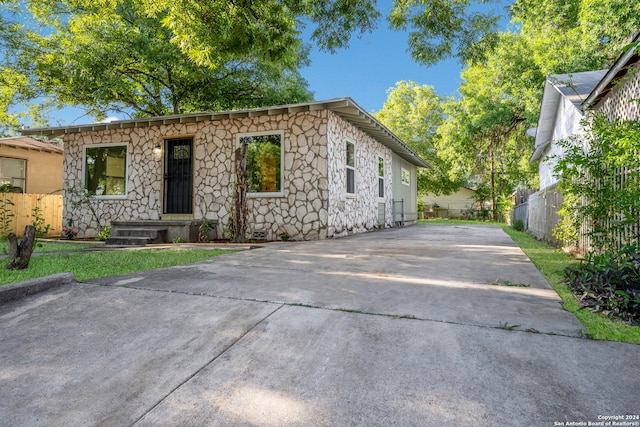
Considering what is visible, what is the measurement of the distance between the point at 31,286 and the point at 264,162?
5.84 m

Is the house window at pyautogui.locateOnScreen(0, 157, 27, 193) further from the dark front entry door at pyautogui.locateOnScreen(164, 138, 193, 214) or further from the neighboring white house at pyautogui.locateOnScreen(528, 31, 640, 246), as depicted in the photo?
the neighboring white house at pyautogui.locateOnScreen(528, 31, 640, 246)

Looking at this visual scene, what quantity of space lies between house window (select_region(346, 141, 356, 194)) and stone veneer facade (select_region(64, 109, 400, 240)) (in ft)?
0.65

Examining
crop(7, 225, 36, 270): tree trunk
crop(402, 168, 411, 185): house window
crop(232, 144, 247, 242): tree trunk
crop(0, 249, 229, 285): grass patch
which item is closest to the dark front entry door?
crop(232, 144, 247, 242): tree trunk

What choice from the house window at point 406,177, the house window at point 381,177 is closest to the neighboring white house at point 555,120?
the house window at point 381,177

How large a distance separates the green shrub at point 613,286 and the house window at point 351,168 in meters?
6.58

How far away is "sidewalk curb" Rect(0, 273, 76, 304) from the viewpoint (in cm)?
267

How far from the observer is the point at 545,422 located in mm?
1228

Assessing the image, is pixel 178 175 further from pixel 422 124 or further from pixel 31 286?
pixel 422 124

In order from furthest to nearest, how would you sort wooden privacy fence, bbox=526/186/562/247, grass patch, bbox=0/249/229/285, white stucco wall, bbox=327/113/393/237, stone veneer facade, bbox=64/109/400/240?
1. white stucco wall, bbox=327/113/393/237
2. stone veneer facade, bbox=64/109/400/240
3. wooden privacy fence, bbox=526/186/562/247
4. grass patch, bbox=0/249/229/285

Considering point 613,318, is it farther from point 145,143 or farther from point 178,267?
point 145,143

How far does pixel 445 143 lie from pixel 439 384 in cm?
1836

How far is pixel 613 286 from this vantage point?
249 cm

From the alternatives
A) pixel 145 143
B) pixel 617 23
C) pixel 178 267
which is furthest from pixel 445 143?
pixel 178 267

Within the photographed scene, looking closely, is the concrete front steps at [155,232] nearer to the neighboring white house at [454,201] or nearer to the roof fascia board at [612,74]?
the roof fascia board at [612,74]
